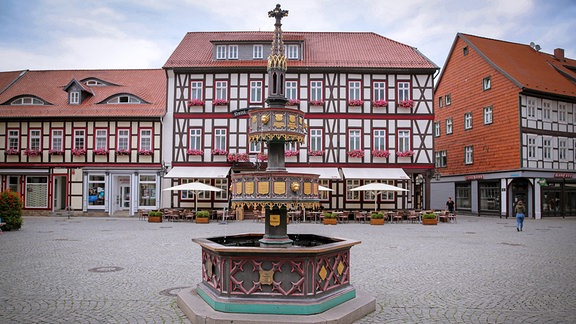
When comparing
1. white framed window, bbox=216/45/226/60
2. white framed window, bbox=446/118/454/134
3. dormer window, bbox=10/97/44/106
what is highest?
white framed window, bbox=216/45/226/60

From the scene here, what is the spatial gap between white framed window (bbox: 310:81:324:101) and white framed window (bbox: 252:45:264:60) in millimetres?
4175

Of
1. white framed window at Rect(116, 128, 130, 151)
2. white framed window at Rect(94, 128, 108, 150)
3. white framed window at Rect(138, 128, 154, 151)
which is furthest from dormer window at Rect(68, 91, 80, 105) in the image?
white framed window at Rect(138, 128, 154, 151)

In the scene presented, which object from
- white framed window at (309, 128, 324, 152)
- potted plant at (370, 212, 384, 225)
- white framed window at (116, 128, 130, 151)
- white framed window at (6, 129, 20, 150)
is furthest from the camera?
white framed window at (6, 129, 20, 150)

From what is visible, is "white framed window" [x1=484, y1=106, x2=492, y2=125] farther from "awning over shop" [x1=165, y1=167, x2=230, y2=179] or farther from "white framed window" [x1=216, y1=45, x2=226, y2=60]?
"white framed window" [x1=216, y1=45, x2=226, y2=60]

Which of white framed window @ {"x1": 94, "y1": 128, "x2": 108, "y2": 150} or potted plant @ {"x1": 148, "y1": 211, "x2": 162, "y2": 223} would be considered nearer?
potted plant @ {"x1": 148, "y1": 211, "x2": 162, "y2": 223}

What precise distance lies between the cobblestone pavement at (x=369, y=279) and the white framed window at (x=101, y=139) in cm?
1667

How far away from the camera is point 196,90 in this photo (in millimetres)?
32094

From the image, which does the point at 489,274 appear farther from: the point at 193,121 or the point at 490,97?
the point at 490,97

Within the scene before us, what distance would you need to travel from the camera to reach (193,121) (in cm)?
3183

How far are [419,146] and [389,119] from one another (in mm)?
2616

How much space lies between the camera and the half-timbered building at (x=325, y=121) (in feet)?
103

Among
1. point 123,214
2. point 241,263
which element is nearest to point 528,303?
point 241,263

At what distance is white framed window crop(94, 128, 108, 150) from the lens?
32781 millimetres

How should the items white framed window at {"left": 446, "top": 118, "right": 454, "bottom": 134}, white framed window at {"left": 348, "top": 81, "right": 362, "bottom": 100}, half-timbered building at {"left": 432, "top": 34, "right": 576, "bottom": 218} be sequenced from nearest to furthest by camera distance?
white framed window at {"left": 348, "top": 81, "right": 362, "bottom": 100} < half-timbered building at {"left": 432, "top": 34, "right": 576, "bottom": 218} < white framed window at {"left": 446, "top": 118, "right": 454, "bottom": 134}
